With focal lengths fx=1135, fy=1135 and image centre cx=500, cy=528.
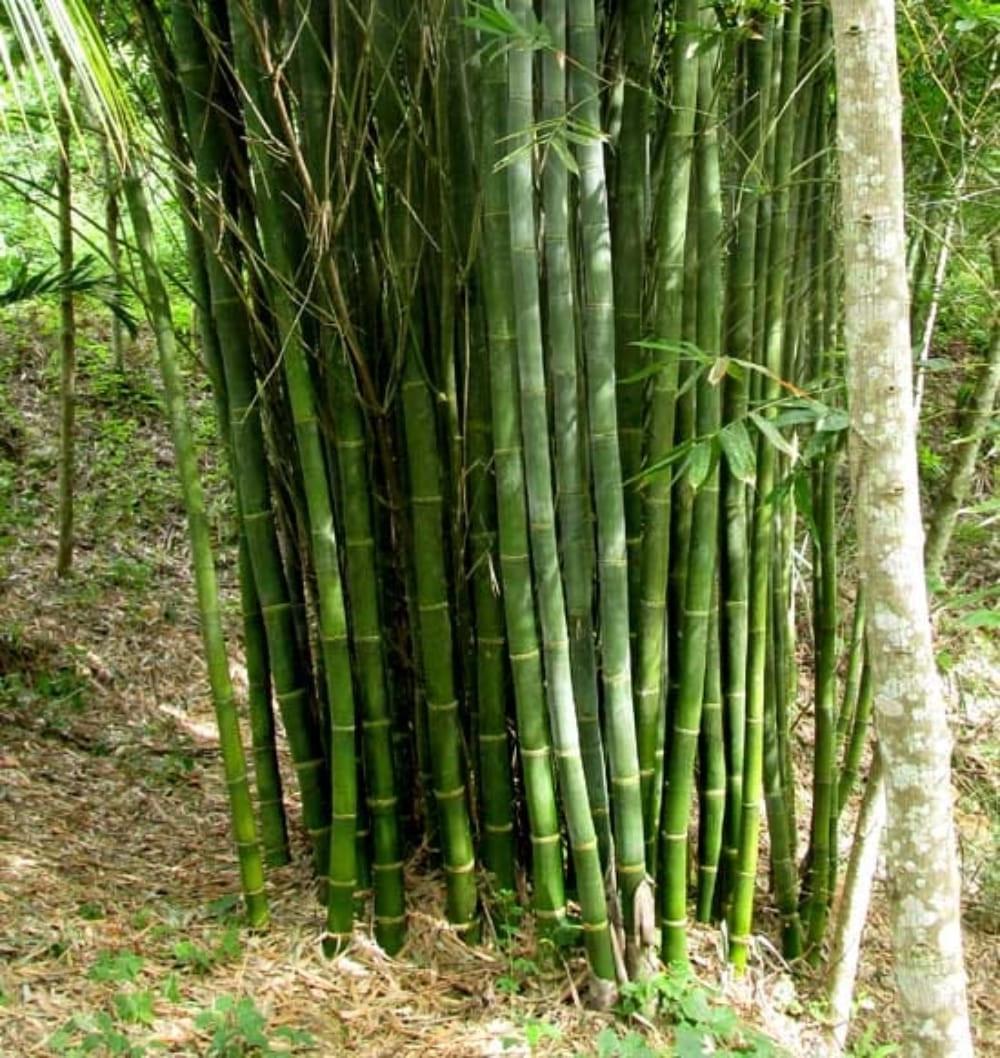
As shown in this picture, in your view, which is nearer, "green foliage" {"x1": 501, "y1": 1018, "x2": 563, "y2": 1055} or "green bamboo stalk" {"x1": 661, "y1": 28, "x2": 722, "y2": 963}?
"green foliage" {"x1": 501, "y1": 1018, "x2": 563, "y2": 1055}

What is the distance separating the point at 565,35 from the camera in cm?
→ 202

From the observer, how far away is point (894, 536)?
4.90 feet

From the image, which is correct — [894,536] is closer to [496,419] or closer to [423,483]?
[496,419]

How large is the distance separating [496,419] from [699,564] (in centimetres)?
51

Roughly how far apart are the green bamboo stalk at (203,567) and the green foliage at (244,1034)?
320 mm

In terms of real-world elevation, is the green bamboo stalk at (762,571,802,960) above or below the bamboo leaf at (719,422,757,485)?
below

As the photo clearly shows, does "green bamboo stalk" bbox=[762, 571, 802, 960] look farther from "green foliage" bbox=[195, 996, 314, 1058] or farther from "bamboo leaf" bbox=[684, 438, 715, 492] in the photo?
"green foliage" bbox=[195, 996, 314, 1058]

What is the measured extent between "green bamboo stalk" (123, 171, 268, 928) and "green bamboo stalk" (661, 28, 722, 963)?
85 cm

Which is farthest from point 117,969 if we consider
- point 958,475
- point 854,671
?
point 958,475

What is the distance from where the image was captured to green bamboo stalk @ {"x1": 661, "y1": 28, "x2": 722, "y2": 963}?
2.20 meters

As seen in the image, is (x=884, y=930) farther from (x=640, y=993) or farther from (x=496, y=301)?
(x=496, y=301)

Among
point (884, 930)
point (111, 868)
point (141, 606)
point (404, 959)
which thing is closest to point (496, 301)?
point (404, 959)

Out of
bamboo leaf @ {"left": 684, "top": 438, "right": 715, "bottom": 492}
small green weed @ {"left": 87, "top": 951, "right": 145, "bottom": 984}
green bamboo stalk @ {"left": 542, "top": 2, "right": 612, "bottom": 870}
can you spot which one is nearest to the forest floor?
small green weed @ {"left": 87, "top": 951, "right": 145, "bottom": 984}

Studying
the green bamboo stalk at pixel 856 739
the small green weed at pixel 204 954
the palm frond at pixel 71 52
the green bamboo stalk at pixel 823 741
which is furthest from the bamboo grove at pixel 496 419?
the palm frond at pixel 71 52
